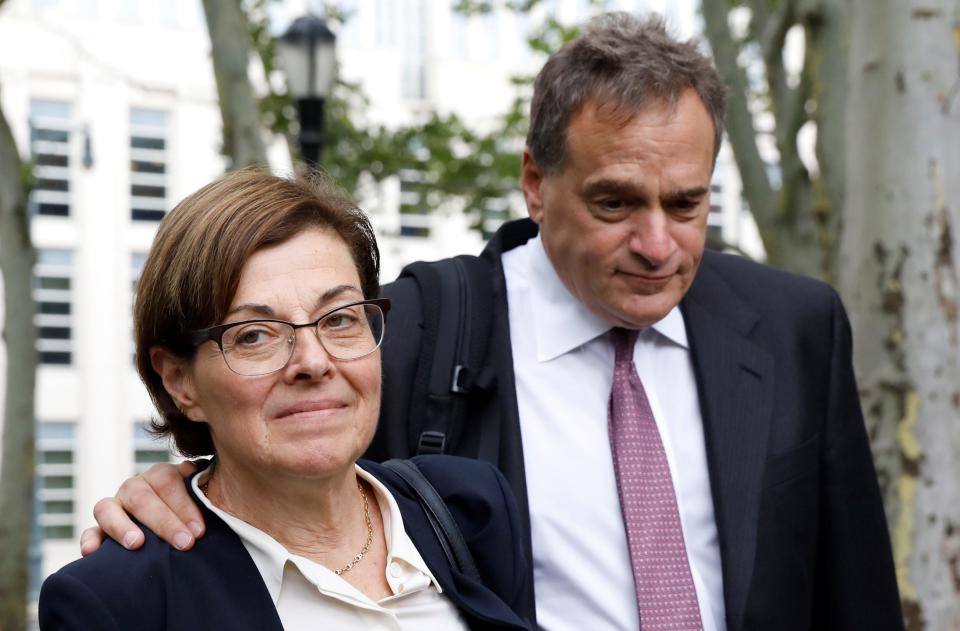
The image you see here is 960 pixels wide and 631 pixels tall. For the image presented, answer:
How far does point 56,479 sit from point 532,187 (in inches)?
1497

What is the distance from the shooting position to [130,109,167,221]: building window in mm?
40875

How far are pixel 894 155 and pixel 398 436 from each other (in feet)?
7.94

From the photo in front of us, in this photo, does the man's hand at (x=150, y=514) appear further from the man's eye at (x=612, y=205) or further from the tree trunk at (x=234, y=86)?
the tree trunk at (x=234, y=86)

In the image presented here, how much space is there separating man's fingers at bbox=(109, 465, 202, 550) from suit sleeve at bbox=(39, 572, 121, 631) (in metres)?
0.18

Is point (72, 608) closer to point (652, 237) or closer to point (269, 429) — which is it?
point (269, 429)

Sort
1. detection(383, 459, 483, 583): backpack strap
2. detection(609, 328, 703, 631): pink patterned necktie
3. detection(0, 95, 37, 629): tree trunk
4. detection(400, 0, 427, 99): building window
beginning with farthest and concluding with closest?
1. detection(400, 0, 427, 99): building window
2. detection(0, 95, 37, 629): tree trunk
3. detection(609, 328, 703, 631): pink patterned necktie
4. detection(383, 459, 483, 583): backpack strap

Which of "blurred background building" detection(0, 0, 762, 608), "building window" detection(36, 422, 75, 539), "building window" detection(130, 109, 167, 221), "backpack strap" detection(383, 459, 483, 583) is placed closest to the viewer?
"backpack strap" detection(383, 459, 483, 583)

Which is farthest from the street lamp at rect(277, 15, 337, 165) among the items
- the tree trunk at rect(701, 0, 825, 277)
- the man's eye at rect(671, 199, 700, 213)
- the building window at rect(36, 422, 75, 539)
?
the building window at rect(36, 422, 75, 539)

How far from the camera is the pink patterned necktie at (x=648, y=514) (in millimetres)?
3277

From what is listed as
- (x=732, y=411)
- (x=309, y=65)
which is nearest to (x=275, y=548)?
(x=732, y=411)

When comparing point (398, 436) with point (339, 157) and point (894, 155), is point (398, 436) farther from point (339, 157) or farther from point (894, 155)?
point (339, 157)

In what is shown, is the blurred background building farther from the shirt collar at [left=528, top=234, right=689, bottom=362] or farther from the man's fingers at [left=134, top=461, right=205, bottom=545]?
the man's fingers at [left=134, top=461, right=205, bottom=545]

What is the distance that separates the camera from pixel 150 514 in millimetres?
2652

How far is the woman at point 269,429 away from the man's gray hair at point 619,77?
94 cm
